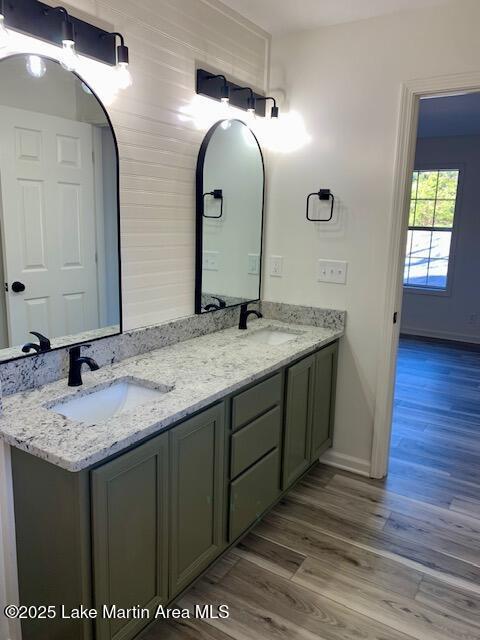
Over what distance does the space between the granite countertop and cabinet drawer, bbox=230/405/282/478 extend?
0.74ft

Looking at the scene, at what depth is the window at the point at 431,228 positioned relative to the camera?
620 centimetres

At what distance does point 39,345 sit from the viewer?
1.76 m

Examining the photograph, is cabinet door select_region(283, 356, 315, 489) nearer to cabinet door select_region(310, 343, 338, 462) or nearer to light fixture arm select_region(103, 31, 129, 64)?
cabinet door select_region(310, 343, 338, 462)

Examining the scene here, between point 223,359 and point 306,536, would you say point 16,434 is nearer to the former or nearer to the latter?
point 223,359

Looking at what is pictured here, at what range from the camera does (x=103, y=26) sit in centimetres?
186

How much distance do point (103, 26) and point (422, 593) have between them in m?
2.58

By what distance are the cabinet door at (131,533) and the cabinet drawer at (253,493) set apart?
45cm

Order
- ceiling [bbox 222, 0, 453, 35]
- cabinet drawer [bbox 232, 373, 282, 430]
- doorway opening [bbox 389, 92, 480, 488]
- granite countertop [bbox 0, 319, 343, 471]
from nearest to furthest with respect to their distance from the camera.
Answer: granite countertop [bbox 0, 319, 343, 471] → cabinet drawer [bbox 232, 373, 282, 430] → ceiling [bbox 222, 0, 453, 35] → doorway opening [bbox 389, 92, 480, 488]

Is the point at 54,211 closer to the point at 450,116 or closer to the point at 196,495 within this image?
the point at 196,495

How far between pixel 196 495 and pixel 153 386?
17.1 inches

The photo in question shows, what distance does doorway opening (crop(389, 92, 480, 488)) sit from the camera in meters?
4.52

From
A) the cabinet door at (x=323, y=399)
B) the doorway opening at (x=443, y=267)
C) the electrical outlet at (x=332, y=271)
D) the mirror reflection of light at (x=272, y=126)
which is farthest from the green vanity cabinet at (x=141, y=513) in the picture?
the doorway opening at (x=443, y=267)

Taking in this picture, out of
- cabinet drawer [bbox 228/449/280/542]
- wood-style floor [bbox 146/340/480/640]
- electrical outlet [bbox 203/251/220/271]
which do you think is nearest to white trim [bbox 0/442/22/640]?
wood-style floor [bbox 146/340/480/640]

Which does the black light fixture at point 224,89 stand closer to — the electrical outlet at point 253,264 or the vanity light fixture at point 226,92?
the vanity light fixture at point 226,92
